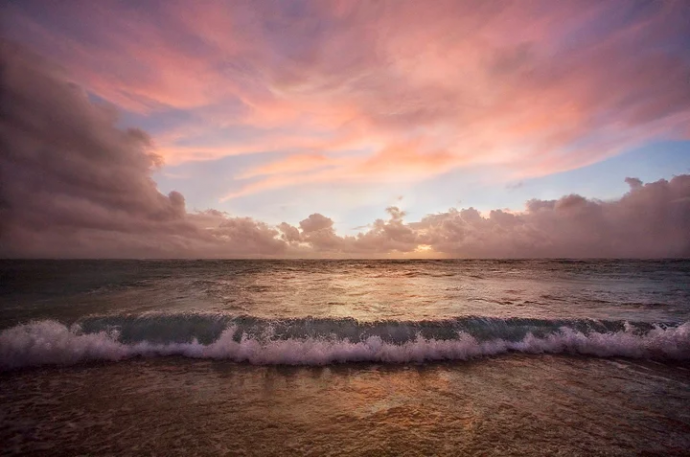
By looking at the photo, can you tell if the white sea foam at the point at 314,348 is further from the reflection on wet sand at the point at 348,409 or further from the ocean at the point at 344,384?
the reflection on wet sand at the point at 348,409

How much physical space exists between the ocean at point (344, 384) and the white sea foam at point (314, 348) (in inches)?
1.8

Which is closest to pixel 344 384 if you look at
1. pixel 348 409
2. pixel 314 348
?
pixel 348 409

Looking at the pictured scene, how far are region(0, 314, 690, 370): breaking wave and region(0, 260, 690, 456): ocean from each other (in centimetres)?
6

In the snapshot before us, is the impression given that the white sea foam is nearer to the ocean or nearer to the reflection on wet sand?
the ocean

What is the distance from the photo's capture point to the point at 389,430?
533 centimetres

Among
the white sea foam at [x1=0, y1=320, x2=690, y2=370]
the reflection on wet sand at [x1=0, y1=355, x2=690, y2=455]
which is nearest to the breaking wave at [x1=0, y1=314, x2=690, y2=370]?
the white sea foam at [x1=0, y1=320, x2=690, y2=370]

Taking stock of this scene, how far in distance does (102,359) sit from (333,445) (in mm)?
8503

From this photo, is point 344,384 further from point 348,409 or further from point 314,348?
point 314,348

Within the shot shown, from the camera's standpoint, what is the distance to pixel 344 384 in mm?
7539

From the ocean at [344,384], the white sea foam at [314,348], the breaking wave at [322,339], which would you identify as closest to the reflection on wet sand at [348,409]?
the ocean at [344,384]

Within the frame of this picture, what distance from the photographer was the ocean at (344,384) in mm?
5082

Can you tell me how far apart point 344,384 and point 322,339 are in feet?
10.4

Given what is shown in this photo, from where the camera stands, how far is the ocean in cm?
508

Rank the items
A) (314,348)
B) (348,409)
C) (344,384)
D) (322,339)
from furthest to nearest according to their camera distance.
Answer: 1. (322,339)
2. (314,348)
3. (344,384)
4. (348,409)
